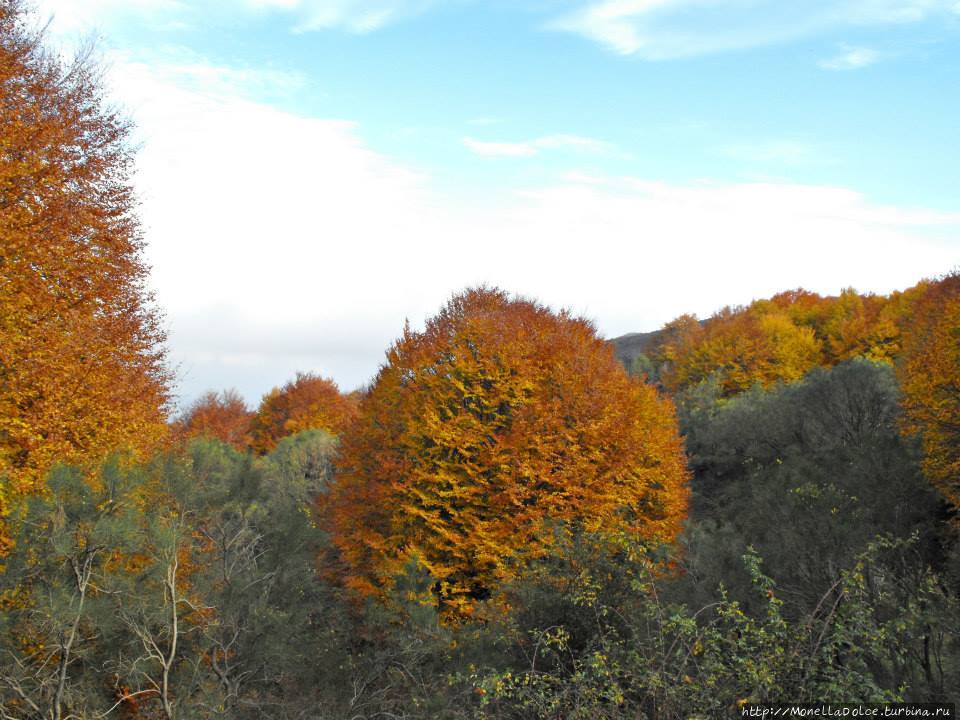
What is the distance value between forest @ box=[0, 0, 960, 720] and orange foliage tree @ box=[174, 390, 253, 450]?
4993 cm

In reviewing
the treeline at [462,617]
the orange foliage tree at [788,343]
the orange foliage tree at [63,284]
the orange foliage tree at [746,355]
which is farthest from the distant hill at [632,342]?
the orange foliage tree at [63,284]

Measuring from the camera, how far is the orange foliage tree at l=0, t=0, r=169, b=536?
14664 millimetres

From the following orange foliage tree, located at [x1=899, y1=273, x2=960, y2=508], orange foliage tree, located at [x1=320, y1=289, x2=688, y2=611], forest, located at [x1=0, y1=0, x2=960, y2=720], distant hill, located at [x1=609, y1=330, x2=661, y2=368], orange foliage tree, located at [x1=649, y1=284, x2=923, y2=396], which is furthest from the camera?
distant hill, located at [x1=609, y1=330, x2=661, y2=368]

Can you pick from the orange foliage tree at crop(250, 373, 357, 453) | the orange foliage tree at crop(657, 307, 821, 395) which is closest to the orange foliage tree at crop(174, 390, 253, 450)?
the orange foliage tree at crop(250, 373, 357, 453)

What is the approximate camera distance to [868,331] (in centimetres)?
7150

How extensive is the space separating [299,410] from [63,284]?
61.3 meters

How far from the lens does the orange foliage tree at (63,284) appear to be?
48.1ft

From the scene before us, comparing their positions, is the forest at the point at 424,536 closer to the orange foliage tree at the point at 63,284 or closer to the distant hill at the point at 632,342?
the orange foliage tree at the point at 63,284

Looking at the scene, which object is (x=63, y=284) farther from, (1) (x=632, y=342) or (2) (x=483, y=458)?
(1) (x=632, y=342)

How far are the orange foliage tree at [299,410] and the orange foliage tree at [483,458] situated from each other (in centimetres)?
4601

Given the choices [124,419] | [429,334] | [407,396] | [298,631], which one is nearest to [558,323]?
[429,334]

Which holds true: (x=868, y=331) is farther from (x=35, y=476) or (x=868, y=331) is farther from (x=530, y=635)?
(x=35, y=476)

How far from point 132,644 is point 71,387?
575 cm

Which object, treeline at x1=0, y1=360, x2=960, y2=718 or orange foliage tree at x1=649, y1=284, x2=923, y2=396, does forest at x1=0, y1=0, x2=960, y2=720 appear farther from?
orange foliage tree at x1=649, y1=284, x2=923, y2=396
